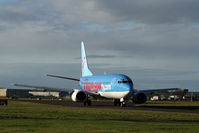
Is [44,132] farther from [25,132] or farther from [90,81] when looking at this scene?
[90,81]

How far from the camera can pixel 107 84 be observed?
2199 inches

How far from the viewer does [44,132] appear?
1923cm

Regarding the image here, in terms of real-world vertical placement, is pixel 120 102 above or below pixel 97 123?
above

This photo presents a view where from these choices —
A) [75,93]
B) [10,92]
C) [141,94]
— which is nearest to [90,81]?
[75,93]

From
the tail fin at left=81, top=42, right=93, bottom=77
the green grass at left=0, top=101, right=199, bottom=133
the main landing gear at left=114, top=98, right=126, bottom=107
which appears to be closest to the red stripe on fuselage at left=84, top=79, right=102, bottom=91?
the main landing gear at left=114, top=98, right=126, bottom=107

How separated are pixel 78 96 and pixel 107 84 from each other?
4990mm

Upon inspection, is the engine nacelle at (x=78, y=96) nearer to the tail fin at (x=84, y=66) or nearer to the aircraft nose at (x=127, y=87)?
the aircraft nose at (x=127, y=87)

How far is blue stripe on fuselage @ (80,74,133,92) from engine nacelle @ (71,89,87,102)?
2.93 m

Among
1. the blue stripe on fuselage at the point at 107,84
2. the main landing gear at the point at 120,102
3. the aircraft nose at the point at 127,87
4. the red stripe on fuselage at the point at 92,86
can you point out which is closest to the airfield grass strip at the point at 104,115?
the aircraft nose at the point at 127,87

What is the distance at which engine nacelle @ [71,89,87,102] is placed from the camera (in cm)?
5626

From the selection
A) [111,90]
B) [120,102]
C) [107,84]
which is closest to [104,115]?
[111,90]

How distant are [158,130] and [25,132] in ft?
24.9

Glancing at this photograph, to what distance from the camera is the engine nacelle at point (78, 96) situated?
5626 centimetres

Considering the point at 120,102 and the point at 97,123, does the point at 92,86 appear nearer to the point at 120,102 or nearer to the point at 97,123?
the point at 120,102
